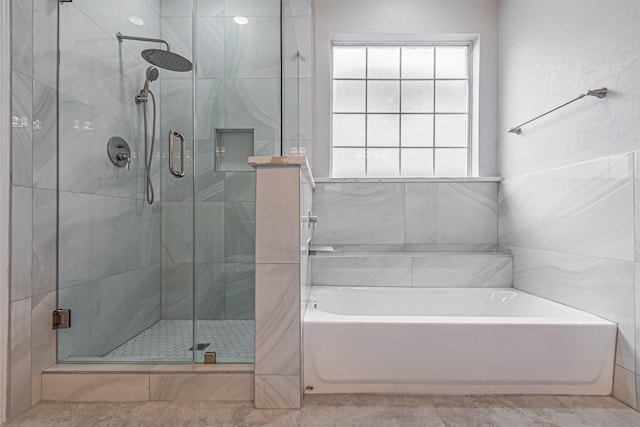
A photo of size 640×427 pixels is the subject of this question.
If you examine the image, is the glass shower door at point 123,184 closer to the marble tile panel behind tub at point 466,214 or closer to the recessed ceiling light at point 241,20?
the recessed ceiling light at point 241,20

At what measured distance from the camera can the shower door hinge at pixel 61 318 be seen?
157cm

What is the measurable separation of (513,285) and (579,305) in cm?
59

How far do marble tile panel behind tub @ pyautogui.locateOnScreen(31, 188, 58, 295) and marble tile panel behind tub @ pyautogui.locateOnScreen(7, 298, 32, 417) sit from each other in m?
0.09

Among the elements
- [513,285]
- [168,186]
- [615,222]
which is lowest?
[513,285]

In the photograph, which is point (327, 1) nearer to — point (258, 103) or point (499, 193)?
point (258, 103)

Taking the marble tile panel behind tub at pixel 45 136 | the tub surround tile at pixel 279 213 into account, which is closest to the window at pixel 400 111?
the tub surround tile at pixel 279 213

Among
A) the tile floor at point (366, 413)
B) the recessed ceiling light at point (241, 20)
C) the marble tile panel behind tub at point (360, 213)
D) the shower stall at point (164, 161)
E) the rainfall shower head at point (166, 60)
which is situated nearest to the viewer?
the tile floor at point (366, 413)

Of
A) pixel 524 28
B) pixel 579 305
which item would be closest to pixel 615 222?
pixel 579 305

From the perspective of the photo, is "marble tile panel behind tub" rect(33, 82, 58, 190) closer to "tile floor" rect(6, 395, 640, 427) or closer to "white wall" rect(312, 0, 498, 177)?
"tile floor" rect(6, 395, 640, 427)

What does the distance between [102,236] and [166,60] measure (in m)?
1.01

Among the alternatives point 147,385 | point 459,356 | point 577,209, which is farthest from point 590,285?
point 147,385

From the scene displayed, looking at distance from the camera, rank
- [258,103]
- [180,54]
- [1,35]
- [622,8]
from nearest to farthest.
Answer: [1,35], [622,8], [180,54], [258,103]

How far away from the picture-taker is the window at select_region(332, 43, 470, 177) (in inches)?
107

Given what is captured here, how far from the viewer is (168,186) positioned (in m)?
1.93
